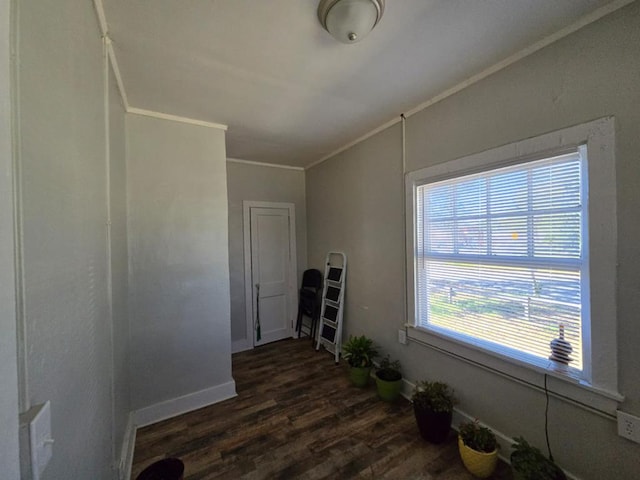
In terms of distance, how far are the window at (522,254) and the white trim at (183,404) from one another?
187 cm

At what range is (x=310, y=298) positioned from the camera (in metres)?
3.72

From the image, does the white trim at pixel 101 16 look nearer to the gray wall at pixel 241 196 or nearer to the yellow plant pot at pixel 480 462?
A: the gray wall at pixel 241 196

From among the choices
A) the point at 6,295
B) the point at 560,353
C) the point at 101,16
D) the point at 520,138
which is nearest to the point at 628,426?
the point at 560,353

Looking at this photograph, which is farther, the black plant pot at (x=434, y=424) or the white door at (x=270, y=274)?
the white door at (x=270, y=274)

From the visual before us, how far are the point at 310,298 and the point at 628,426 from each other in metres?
2.97

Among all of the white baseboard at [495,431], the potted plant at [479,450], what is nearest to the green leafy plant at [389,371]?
the white baseboard at [495,431]

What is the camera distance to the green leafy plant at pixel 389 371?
2.35m

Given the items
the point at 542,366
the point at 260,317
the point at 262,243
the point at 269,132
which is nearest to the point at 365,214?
the point at 269,132

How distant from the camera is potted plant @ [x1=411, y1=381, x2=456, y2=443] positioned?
1.80m

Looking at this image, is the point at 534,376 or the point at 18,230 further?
the point at 534,376

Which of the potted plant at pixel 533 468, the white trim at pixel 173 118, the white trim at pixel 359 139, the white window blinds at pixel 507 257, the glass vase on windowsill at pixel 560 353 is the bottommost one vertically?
the potted plant at pixel 533 468

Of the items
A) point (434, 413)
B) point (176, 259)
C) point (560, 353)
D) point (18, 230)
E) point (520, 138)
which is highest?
point (520, 138)

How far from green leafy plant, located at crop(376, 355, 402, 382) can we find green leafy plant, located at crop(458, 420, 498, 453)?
2.34ft

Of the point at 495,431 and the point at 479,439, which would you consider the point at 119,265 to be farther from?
the point at 495,431
